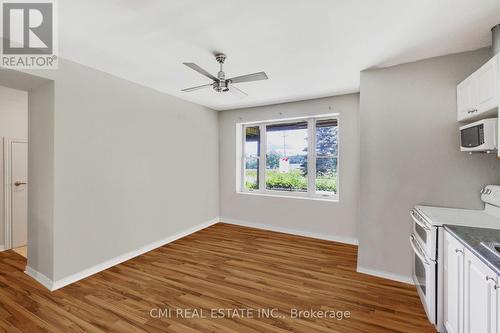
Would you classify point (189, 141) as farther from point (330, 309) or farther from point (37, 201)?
point (330, 309)

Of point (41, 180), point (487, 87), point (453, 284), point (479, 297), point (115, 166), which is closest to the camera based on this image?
point (479, 297)

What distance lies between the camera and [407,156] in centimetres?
280

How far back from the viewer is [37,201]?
2.87 m

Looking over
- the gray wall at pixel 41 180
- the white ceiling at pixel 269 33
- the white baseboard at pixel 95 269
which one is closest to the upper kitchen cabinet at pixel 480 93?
the white ceiling at pixel 269 33

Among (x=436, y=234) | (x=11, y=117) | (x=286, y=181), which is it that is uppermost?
(x=11, y=117)

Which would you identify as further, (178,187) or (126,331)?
(178,187)

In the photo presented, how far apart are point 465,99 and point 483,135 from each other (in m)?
0.56

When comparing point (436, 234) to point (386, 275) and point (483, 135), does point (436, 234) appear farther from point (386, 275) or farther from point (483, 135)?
point (386, 275)

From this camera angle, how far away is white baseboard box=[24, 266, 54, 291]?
2.68 meters

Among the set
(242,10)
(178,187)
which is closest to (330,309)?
(242,10)

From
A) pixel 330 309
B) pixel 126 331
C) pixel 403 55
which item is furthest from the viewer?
pixel 403 55

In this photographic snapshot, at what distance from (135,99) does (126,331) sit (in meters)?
3.03

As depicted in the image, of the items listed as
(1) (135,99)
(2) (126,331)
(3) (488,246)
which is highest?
(1) (135,99)

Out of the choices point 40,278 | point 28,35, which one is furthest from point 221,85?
point 40,278
